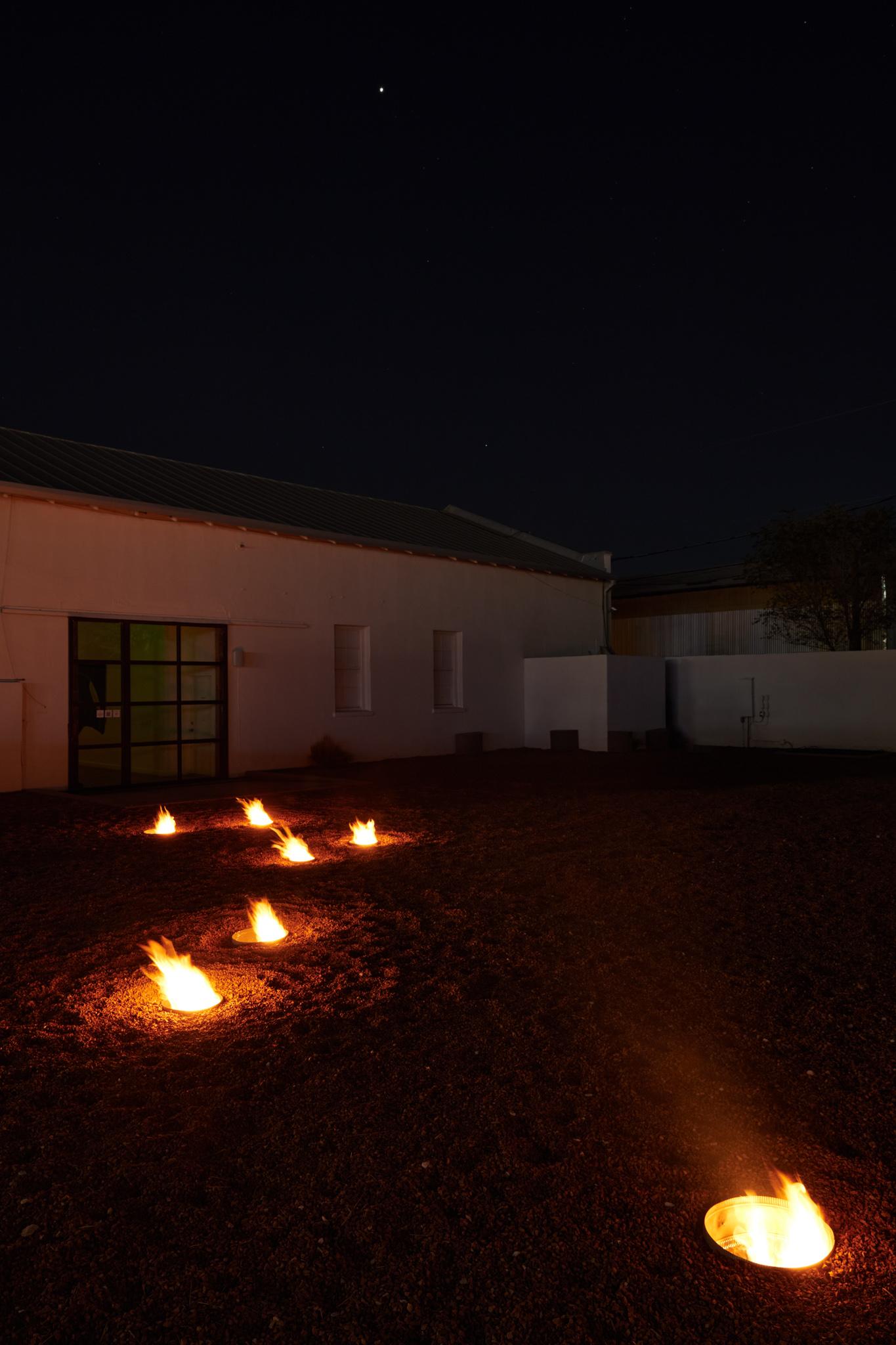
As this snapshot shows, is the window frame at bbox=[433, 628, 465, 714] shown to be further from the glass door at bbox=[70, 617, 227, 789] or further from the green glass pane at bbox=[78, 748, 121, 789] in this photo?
the green glass pane at bbox=[78, 748, 121, 789]

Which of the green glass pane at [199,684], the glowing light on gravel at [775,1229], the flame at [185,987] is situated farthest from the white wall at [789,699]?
the glowing light on gravel at [775,1229]

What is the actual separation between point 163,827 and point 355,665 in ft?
24.0

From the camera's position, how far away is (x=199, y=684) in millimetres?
14242

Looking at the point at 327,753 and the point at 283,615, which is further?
the point at 327,753

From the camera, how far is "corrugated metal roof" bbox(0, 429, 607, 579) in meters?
13.0

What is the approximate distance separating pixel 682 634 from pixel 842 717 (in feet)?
30.1

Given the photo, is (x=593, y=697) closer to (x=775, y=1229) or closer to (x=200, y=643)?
(x=200, y=643)

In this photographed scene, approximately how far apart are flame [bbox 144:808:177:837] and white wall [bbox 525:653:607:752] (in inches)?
418

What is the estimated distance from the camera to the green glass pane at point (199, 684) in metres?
14.1

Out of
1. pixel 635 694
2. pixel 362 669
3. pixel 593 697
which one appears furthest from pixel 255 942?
pixel 635 694

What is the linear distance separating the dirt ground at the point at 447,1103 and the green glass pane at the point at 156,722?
295 inches

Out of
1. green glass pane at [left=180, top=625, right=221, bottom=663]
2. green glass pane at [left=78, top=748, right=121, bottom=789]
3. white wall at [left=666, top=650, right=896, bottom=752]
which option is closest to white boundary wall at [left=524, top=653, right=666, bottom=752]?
white wall at [left=666, top=650, right=896, bottom=752]

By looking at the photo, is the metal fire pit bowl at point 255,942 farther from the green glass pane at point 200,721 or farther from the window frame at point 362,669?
the window frame at point 362,669

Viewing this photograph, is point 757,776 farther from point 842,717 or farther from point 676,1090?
point 676,1090
